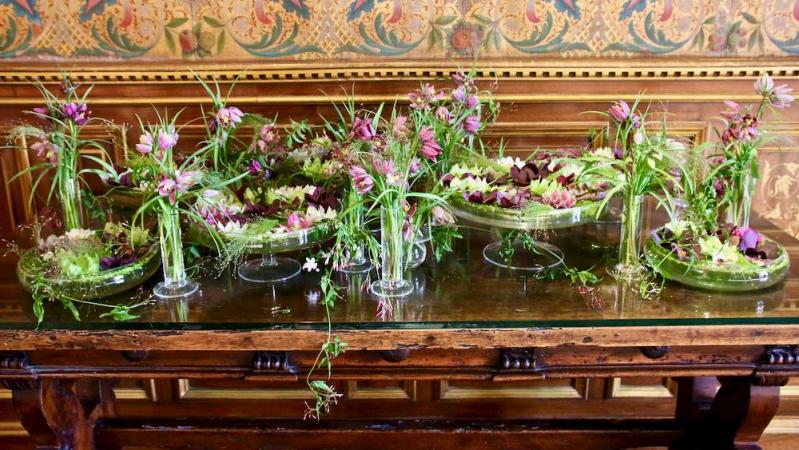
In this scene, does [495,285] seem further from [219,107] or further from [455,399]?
[455,399]

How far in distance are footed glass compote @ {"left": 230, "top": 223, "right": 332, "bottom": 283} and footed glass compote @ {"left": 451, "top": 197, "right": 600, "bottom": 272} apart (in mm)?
369

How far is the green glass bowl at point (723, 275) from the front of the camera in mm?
1517

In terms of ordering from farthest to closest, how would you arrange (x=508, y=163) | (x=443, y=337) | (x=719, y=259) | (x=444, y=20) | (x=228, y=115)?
(x=444, y=20)
(x=508, y=163)
(x=228, y=115)
(x=719, y=259)
(x=443, y=337)

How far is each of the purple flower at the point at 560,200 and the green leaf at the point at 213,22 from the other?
4.26ft

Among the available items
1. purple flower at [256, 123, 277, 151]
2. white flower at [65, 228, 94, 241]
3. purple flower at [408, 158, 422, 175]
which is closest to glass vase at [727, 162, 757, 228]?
purple flower at [408, 158, 422, 175]

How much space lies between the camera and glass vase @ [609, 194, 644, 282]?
1.61 metres

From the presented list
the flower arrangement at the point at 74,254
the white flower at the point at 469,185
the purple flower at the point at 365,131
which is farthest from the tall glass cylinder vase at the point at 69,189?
the white flower at the point at 469,185

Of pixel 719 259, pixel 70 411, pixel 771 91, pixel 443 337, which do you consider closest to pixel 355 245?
pixel 443 337

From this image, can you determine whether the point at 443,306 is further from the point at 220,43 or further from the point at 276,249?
the point at 220,43

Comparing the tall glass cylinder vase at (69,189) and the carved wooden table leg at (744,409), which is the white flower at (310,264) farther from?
the carved wooden table leg at (744,409)

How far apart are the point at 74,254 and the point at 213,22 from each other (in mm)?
1042

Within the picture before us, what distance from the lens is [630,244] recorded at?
164cm

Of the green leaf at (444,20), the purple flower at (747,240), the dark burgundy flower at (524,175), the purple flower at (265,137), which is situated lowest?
the purple flower at (747,240)

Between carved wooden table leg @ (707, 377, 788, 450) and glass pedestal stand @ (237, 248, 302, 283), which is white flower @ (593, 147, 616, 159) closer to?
carved wooden table leg @ (707, 377, 788, 450)
